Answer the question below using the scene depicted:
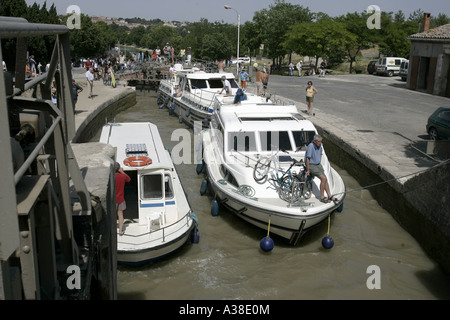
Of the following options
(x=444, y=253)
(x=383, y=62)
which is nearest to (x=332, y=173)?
(x=444, y=253)

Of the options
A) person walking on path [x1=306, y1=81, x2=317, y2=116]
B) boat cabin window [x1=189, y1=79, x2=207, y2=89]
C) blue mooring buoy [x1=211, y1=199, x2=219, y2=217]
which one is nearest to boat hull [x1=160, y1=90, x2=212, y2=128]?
boat cabin window [x1=189, y1=79, x2=207, y2=89]

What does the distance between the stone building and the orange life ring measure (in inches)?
951

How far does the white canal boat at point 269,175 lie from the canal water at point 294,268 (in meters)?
0.55

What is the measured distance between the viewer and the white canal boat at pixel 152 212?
336 inches

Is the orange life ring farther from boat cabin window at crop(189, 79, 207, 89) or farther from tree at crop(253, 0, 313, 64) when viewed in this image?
tree at crop(253, 0, 313, 64)

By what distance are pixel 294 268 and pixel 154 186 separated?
10.7 ft

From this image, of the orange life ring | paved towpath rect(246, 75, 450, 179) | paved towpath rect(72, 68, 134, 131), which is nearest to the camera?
the orange life ring

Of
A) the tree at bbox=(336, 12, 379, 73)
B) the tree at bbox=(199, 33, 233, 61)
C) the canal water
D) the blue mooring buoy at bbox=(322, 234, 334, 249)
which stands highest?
the tree at bbox=(336, 12, 379, 73)

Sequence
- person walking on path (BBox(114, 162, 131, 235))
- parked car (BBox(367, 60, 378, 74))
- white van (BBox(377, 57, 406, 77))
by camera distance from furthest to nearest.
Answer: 1. parked car (BBox(367, 60, 378, 74))
2. white van (BBox(377, 57, 406, 77))
3. person walking on path (BBox(114, 162, 131, 235))

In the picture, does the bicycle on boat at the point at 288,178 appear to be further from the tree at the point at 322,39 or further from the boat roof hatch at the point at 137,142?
the tree at the point at 322,39

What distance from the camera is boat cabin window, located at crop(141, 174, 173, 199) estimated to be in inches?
368

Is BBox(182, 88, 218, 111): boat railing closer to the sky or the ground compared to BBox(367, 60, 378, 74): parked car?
closer to the ground

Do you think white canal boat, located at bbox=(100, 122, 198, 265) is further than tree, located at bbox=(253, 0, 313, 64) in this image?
No
